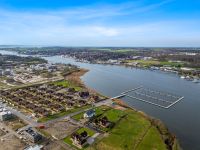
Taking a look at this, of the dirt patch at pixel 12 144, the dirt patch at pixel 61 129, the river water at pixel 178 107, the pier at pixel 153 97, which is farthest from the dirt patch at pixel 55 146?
the pier at pixel 153 97

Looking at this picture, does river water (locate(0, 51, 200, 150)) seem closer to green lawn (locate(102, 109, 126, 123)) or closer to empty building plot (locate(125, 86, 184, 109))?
→ empty building plot (locate(125, 86, 184, 109))

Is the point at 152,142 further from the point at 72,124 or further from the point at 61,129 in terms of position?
the point at 61,129

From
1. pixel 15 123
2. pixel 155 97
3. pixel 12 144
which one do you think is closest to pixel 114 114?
pixel 15 123

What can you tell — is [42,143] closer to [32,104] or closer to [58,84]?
[32,104]

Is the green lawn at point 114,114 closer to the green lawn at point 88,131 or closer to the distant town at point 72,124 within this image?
the distant town at point 72,124

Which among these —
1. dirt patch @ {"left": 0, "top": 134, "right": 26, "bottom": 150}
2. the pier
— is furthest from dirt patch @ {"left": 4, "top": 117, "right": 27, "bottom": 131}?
the pier
